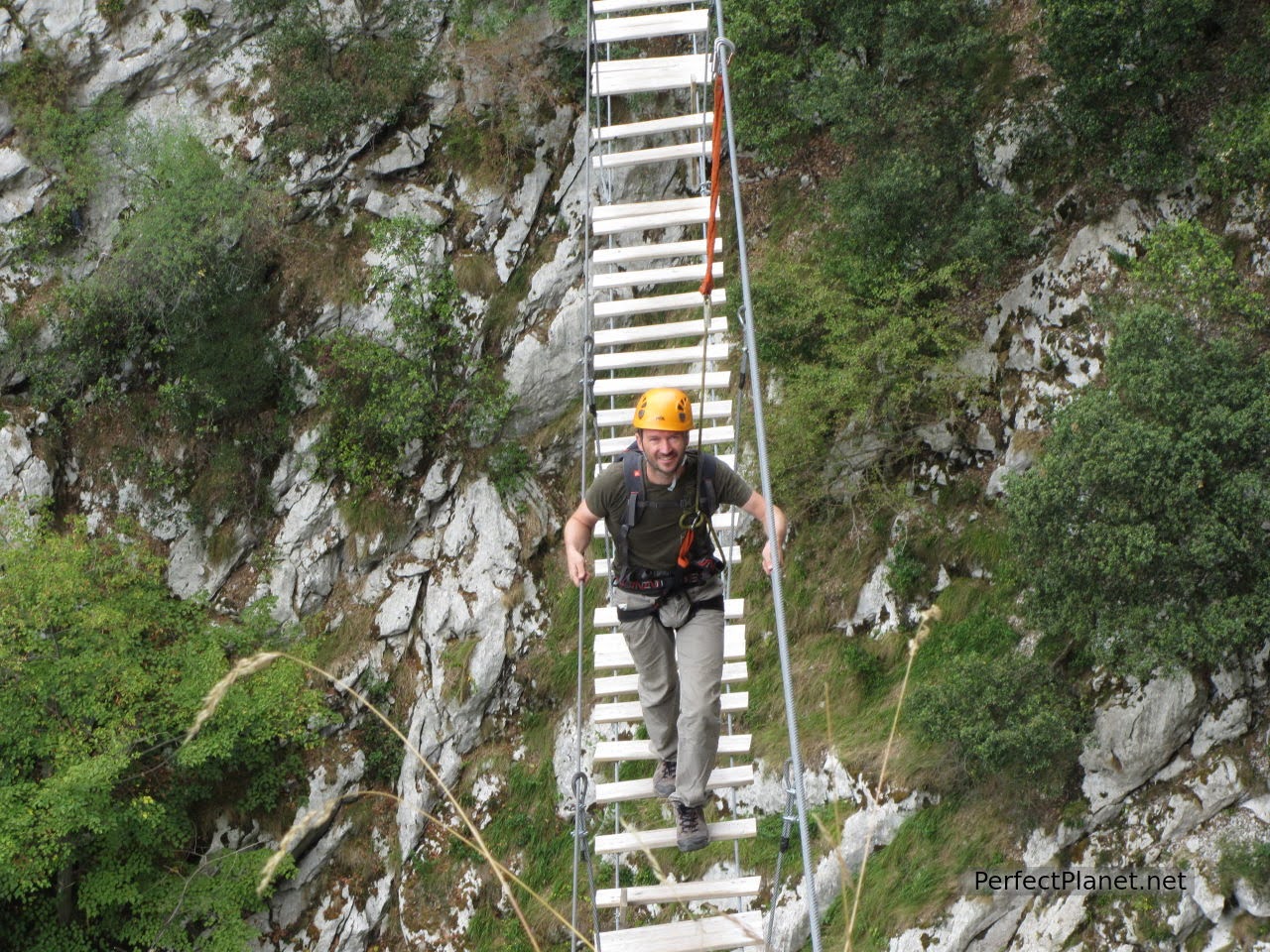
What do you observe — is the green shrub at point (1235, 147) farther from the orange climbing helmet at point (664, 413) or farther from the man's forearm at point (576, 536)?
the man's forearm at point (576, 536)

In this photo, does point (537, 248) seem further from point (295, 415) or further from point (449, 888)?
point (449, 888)

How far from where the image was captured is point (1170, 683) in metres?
8.64

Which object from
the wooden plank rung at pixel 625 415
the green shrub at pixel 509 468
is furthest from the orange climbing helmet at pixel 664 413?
the green shrub at pixel 509 468

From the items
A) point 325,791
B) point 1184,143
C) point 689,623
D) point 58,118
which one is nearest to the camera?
point 689,623

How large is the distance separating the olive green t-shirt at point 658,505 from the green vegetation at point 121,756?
326 inches

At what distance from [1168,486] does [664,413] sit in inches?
180

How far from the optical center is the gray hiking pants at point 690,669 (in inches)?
209

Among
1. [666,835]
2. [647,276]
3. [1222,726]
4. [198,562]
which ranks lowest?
[666,835]

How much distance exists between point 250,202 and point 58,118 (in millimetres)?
3313

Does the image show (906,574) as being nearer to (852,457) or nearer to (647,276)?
(852,457)

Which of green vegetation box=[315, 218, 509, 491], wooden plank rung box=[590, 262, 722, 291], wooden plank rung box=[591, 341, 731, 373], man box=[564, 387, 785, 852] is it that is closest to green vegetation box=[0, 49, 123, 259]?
green vegetation box=[315, 218, 509, 491]

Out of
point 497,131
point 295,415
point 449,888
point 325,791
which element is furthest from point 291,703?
point 497,131

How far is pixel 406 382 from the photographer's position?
13742mm

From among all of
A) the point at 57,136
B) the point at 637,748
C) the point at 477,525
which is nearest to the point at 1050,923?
the point at 637,748
